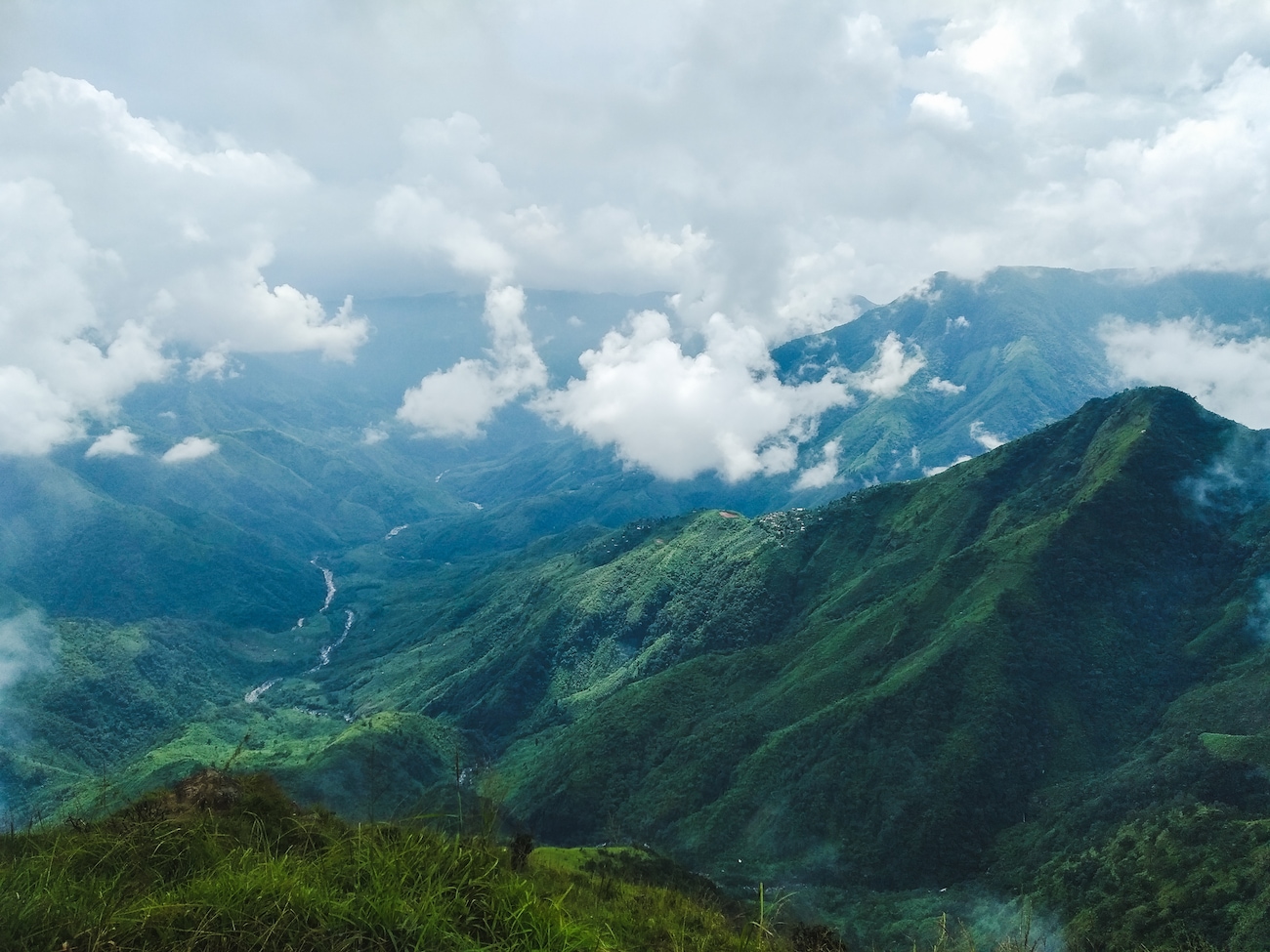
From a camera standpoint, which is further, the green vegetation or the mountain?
the mountain

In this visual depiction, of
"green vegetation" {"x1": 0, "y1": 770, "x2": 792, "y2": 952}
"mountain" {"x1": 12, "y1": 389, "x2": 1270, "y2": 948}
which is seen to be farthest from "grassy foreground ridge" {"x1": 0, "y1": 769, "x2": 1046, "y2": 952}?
"mountain" {"x1": 12, "y1": 389, "x2": 1270, "y2": 948}

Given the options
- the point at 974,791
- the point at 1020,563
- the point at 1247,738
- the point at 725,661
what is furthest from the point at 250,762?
the point at 1247,738

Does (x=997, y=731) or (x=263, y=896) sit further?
(x=997, y=731)

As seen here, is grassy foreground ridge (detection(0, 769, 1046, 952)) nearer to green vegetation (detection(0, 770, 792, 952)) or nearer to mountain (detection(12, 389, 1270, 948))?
green vegetation (detection(0, 770, 792, 952))

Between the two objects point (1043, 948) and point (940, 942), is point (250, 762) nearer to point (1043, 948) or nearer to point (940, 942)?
point (1043, 948)

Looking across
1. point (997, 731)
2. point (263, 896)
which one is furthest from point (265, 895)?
point (997, 731)

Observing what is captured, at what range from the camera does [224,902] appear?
336 inches

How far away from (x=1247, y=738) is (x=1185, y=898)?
123 ft

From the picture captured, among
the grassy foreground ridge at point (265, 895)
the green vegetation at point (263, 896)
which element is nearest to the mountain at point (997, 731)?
the grassy foreground ridge at point (265, 895)

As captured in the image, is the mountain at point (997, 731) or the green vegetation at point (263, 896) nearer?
the green vegetation at point (263, 896)

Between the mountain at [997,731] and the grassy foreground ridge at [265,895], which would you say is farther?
the mountain at [997,731]

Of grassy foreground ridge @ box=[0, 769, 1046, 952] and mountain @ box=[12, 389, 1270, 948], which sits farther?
mountain @ box=[12, 389, 1270, 948]

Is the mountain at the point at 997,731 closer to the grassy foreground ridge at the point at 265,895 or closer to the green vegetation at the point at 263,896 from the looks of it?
the grassy foreground ridge at the point at 265,895

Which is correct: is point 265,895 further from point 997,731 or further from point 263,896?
point 997,731
